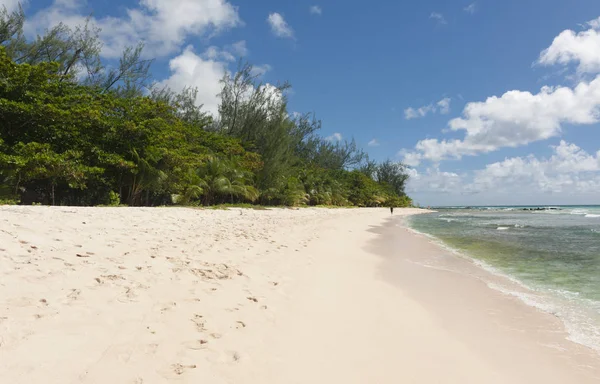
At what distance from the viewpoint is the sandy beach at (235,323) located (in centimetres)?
234

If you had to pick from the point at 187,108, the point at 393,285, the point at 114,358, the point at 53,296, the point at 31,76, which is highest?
the point at 187,108

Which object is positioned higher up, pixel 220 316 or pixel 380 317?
pixel 220 316

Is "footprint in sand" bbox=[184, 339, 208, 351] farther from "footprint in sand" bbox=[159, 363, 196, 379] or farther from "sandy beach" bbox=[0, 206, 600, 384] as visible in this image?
"footprint in sand" bbox=[159, 363, 196, 379]

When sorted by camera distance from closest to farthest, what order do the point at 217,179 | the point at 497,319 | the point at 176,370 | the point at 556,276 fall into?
the point at 176,370
the point at 497,319
the point at 556,276
the point at 217,179

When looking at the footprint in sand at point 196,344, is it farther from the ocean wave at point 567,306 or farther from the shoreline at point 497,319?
the ocean wave at point 567,306

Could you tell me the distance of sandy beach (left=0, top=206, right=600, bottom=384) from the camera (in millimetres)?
2340

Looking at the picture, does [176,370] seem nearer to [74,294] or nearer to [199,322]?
[199,322]

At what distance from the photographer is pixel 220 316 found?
330cm

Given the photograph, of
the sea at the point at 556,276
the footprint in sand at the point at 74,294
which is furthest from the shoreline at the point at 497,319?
the footprint in sand at the point at 74,294

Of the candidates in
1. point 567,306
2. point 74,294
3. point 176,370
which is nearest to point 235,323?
point 176,370

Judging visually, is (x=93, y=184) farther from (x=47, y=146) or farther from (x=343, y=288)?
(x=343, y=288)

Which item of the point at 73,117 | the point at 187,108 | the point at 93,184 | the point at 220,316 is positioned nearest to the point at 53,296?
the point at 220,316

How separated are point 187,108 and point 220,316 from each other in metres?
36.2

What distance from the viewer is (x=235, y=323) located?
126 inches
